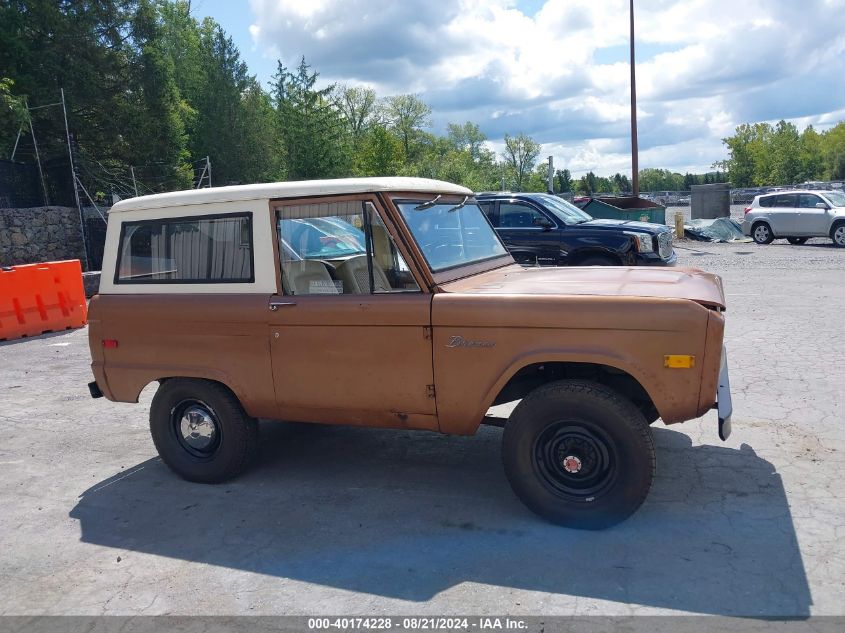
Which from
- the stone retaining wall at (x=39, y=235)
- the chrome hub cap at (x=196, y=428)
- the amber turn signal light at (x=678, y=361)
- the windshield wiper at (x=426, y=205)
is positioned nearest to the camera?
the amber turn signal light at (x=678, y=361)

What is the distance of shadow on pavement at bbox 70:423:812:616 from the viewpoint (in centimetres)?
351

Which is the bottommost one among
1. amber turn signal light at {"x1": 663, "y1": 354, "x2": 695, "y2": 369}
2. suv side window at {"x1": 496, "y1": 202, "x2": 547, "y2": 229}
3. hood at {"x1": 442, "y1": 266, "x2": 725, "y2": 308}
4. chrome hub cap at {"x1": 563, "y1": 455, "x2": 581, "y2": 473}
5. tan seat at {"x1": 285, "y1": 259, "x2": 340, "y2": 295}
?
chrome hub cap at {"x1": 563, "y1": 455, "x2": 581, "y2": 473}

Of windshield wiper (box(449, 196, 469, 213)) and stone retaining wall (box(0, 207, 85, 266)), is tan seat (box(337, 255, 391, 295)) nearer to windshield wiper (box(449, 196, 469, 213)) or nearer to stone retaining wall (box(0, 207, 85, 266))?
windshield wiper (box(449, 196, 469, 213))

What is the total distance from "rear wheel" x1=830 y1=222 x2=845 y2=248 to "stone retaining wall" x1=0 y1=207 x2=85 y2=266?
20.7 metres

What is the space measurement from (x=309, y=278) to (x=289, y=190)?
0.58 m

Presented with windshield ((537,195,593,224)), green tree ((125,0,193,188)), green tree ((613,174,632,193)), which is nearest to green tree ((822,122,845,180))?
green tree ((613,174,632,193))

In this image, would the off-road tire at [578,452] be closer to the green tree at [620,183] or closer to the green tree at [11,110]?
the green tree at [11,110]

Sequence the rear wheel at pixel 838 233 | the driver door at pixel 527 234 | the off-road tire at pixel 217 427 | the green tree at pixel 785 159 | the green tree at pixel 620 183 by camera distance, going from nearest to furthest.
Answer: the off-road tire at pixel 217 427 < the driver door at pixel 527 234 < the rear wheel at pixel 838 233 < the green tree at pixel 785 159 < the green tree at pixel 620 183

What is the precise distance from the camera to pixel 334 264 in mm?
4695

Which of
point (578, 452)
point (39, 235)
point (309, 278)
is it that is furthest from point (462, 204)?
point (39, 235)

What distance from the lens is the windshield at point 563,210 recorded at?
11.8 m

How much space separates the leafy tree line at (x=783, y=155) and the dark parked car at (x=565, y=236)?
2891 inches

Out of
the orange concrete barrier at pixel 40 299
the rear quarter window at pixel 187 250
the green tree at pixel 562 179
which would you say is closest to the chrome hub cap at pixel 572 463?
the rear quarter window at pixel 187 250

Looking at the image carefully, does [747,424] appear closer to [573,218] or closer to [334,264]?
[334,264]
